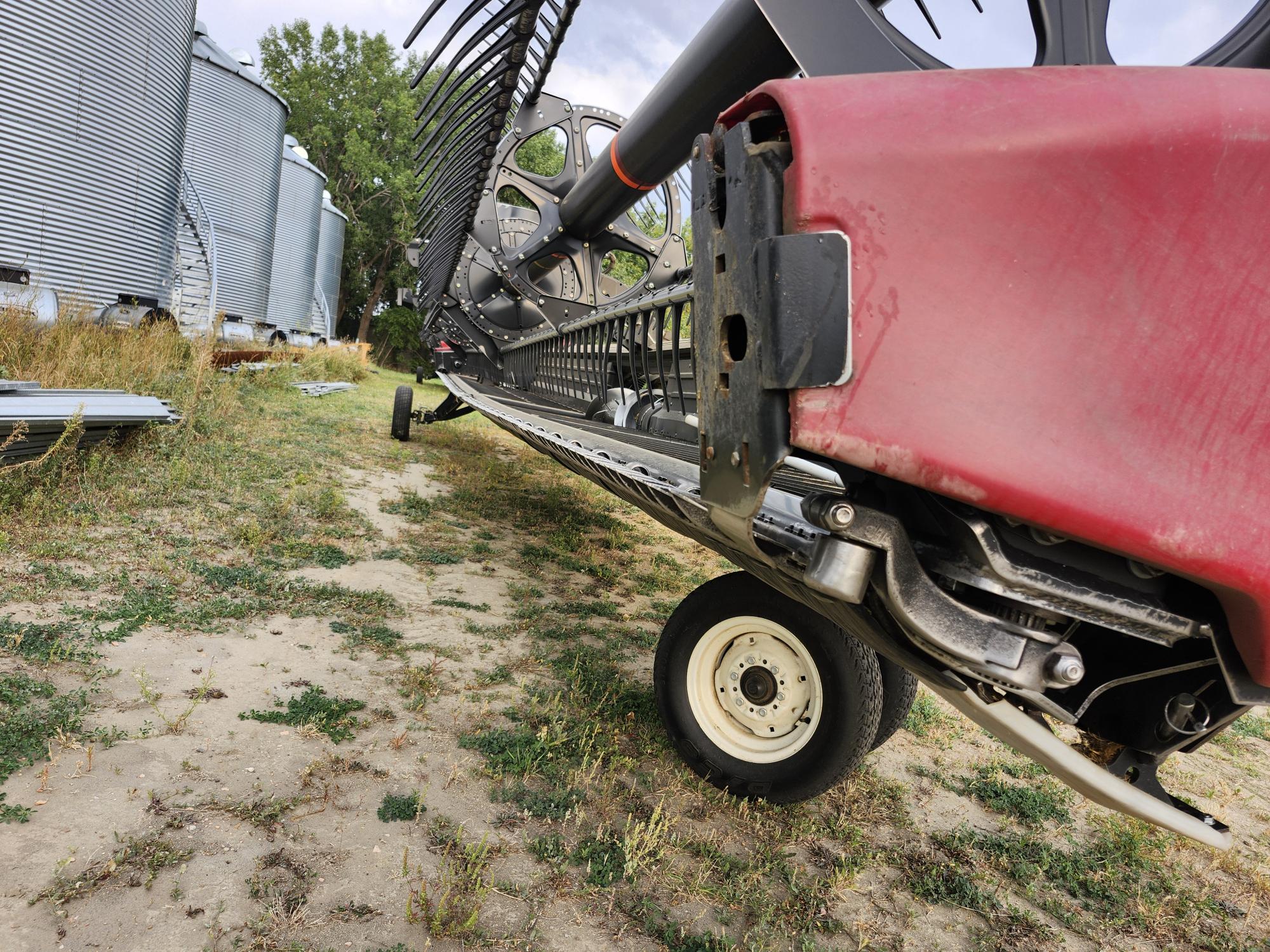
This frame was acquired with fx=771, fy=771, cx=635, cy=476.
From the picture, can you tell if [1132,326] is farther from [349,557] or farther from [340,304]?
[340,304]

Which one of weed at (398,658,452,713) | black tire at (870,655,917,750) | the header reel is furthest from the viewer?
the header reel

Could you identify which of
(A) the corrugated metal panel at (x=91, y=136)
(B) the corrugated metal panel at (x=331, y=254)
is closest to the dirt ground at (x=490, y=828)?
(A) the corrugated metal panel at (x=91, y=136)

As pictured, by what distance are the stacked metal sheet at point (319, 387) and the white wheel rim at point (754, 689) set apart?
10.1 metres

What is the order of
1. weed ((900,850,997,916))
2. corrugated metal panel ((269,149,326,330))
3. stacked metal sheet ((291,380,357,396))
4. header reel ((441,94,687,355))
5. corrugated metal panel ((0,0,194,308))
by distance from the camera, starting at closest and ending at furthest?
weed ((900,850,997,916)) < header reel ((441,94,687,355)) < corrugated metal panel ((0,0,194,308)) < stacked metal sheet ((291,380,357,396)) < corrugated metal panel ((269,149,326,330))

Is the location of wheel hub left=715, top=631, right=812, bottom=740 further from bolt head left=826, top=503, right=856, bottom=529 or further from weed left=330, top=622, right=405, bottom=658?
weed left=330, top=622, right=405, bottom=658

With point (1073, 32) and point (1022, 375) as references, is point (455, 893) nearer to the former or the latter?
point (1022, 375)

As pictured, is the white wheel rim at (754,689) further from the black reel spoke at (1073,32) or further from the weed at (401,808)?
the black reel spoke at (1073,32)

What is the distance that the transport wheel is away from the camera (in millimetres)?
2248

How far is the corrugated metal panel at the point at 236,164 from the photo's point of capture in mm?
18234

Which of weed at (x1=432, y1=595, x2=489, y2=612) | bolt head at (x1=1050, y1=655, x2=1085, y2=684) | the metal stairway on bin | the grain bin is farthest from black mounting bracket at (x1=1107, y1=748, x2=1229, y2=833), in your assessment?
the grain bin

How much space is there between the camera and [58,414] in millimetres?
4074

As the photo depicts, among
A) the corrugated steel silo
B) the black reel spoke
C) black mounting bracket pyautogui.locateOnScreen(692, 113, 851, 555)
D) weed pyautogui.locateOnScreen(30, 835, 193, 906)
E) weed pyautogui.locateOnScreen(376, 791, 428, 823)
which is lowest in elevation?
weed pyautogui.locateOnScreen(30, 835, 193, 906)

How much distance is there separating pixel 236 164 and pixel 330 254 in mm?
12394

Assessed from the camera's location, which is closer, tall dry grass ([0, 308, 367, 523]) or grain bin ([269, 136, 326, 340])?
tall dry grass ([0, 308, 367, 523])
